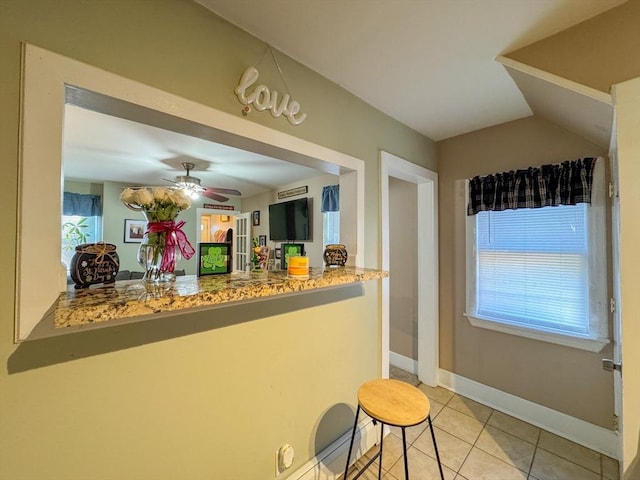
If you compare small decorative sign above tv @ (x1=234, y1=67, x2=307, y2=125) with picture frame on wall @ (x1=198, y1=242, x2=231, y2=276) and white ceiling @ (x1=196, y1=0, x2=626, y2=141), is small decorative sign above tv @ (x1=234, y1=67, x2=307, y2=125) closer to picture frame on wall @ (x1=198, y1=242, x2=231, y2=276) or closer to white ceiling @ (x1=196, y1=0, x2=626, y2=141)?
white ceiling @ (x1=196, y1=0, x2=626, y2=141)

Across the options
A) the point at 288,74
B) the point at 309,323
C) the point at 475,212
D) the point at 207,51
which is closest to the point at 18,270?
the point at 207,51

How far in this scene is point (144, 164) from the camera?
3385 millimetres

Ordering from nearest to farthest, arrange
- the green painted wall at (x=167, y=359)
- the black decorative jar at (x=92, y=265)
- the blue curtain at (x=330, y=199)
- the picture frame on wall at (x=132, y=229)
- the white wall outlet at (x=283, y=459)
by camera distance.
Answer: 1. the green painted wall at (x=167, y=359)
2. the black decorative jar at (x=92, y=265)
3. the white wall outlet at (x=283, y=459)
4. the blue curtain at (x=330, y=199)
5. the picture frame on wall at (x=132, y=229)

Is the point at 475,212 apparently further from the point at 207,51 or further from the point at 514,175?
the point at 207,51

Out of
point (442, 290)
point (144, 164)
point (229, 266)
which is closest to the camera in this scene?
point (229, 266)

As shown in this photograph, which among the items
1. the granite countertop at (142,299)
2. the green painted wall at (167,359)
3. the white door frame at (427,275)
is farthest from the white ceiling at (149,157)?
the white door frame at (427,275)

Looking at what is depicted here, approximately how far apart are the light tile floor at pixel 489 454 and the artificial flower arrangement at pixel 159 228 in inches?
69.3

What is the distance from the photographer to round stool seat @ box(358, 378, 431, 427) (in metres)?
1.19

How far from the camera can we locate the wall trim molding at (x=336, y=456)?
1.45 metres

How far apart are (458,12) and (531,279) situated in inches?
79.1

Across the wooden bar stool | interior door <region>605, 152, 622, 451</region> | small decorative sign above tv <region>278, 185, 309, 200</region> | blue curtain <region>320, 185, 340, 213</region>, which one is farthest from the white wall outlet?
small decorative sign above tv <region>278, 185, 309, 200</region>

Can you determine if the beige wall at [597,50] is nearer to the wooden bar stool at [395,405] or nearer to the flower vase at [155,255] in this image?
the wooden bar stool at [395,405]

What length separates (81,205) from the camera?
4.33 m

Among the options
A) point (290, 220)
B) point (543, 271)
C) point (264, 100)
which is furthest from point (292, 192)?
point (543, 271)
